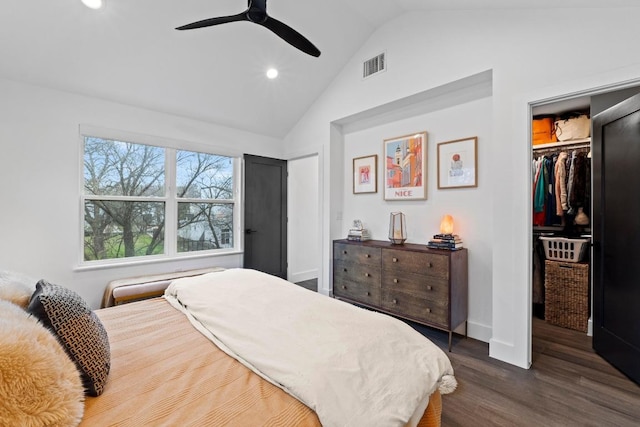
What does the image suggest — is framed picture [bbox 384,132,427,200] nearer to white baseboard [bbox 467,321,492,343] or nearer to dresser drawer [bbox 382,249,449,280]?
dresser drawer [bbox 382,249,449,280]

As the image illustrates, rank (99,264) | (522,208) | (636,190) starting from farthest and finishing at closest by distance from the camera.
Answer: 1. (99,264)
2. (522,208)
3. (636,190)

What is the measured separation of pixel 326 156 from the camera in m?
4.04

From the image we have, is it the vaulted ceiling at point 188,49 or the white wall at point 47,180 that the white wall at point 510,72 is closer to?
the vaulted ceiling at point 188,49

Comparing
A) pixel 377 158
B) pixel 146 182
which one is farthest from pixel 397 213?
pixel 146 182

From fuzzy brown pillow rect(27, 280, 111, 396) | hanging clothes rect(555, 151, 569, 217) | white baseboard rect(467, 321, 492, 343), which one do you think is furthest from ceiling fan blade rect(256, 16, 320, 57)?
hanging clothes rect(555, 151, 569, 217)

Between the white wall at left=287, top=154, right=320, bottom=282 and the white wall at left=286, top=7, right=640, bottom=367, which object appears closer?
the white wall at left=286, top=7, right=640, bottom=367

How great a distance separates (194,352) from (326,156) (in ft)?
10.3

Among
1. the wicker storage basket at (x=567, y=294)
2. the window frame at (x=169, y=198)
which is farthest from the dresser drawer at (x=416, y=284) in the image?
the window frame at (x=169, y=198)

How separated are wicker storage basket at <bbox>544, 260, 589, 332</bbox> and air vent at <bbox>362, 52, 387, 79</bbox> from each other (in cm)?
297

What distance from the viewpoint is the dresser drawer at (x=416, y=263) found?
2627 millimetres

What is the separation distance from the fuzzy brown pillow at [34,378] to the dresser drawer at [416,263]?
254cm

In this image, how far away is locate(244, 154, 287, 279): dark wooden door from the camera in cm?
434

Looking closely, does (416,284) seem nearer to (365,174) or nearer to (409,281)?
(409,281)

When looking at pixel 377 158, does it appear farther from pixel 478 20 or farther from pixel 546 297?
pixel 546 297
